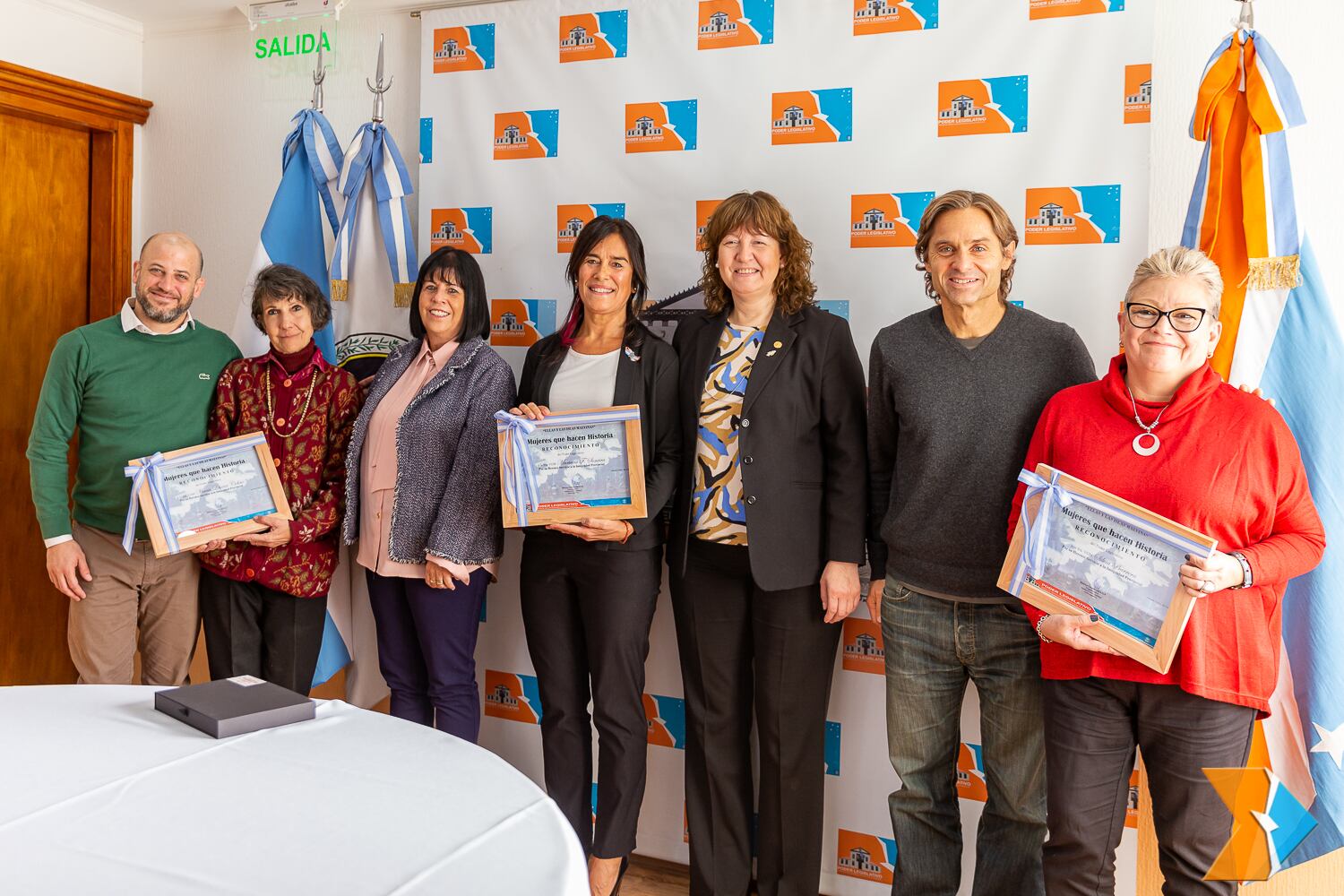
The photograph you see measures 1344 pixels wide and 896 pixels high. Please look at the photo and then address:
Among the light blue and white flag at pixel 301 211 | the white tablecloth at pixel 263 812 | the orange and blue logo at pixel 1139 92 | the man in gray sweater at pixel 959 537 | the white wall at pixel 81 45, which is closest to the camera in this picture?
the white tablecloth at pixel 263 812

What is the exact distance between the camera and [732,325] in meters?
2.48

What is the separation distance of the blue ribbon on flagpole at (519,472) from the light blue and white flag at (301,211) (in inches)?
44.5

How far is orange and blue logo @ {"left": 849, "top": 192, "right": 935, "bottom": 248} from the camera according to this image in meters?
2.72

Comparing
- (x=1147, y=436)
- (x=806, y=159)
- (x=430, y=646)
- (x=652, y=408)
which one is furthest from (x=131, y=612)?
(x=1147, y=436)

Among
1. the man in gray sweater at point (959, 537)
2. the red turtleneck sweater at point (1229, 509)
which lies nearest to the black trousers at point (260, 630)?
the man in gray sweater at point (959, 537)

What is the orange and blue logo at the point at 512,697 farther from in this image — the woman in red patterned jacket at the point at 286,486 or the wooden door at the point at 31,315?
the wooden door at the point at 31,315

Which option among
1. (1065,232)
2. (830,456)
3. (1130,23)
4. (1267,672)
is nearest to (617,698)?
(830,456)

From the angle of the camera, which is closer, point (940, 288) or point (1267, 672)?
point (1267, 672)

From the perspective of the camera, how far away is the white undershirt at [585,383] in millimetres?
2535

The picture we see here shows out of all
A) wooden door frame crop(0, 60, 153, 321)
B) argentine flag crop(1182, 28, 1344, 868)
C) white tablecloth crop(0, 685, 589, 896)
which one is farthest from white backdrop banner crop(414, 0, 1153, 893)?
white tablecloth crop(0, 685, 589, 896)

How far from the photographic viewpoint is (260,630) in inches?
111

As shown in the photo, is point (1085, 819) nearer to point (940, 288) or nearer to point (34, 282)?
point (940, 288)

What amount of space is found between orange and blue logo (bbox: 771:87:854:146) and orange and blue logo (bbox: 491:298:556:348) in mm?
891

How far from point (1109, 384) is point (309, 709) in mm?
1560
